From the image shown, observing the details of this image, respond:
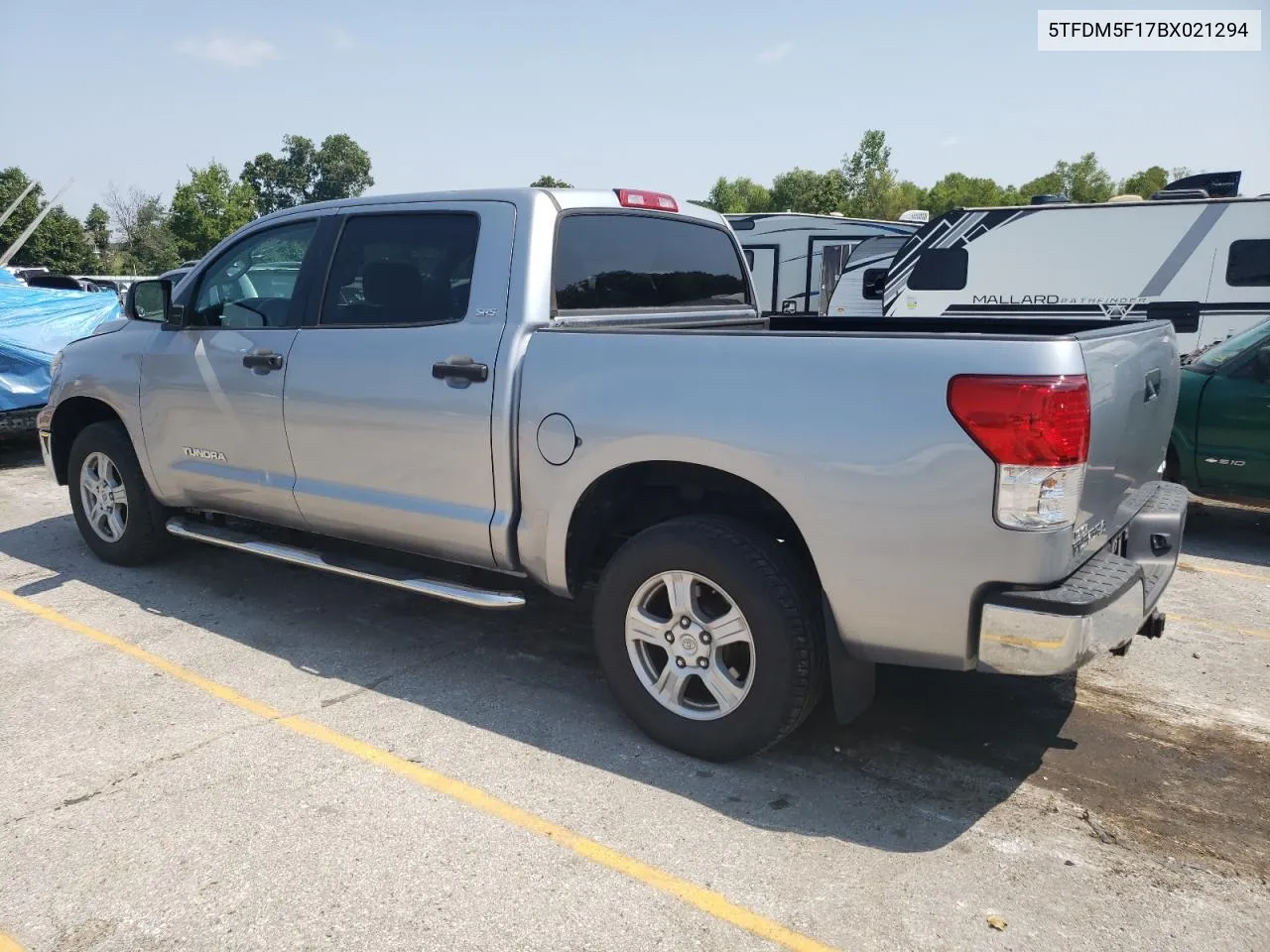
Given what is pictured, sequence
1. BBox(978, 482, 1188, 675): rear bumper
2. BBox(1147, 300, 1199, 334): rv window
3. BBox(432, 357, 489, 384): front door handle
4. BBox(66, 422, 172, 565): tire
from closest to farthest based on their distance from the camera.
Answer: BBox(978, 482, 1188, 675): rear bumper < BBox(432, 357, 489, 384): front door handle < BBox(66, 422, 172, 565): tire < BBox(1147, 300, 1199, 334): rv window

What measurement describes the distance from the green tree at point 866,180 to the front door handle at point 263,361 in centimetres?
6559

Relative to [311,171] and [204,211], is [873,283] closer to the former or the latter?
[204,211]

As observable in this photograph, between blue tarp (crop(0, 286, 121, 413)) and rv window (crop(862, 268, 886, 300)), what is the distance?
9706 mm

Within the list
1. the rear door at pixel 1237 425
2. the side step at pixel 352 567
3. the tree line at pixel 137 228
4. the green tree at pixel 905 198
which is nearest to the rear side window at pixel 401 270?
the side step at pixel 352 567

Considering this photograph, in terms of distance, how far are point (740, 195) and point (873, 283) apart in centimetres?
9298

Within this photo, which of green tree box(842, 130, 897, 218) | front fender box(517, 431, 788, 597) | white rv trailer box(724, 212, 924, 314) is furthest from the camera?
green tree box(842, 130, 897, 218)

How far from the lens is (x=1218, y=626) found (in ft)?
16.1

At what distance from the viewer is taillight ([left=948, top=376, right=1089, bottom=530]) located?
2611mm

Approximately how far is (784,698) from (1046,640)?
86 cm

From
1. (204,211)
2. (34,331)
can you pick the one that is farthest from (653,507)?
(204,211)

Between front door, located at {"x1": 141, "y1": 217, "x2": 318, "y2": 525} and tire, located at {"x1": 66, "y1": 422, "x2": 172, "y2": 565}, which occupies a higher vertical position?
front door, located at {"x1": 141, "y1": 217, "x2": 318, "y2": 525}

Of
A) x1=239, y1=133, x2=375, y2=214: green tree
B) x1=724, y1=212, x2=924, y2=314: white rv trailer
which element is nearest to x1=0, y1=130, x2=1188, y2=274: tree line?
x1=724, y1=212, x2=924, y2=314: white rv trailer

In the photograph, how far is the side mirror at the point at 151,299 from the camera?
16.6 ft

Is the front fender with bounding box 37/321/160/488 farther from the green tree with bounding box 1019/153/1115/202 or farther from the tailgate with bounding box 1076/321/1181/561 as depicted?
the green tree with bounding box 1019/153/1115/202
